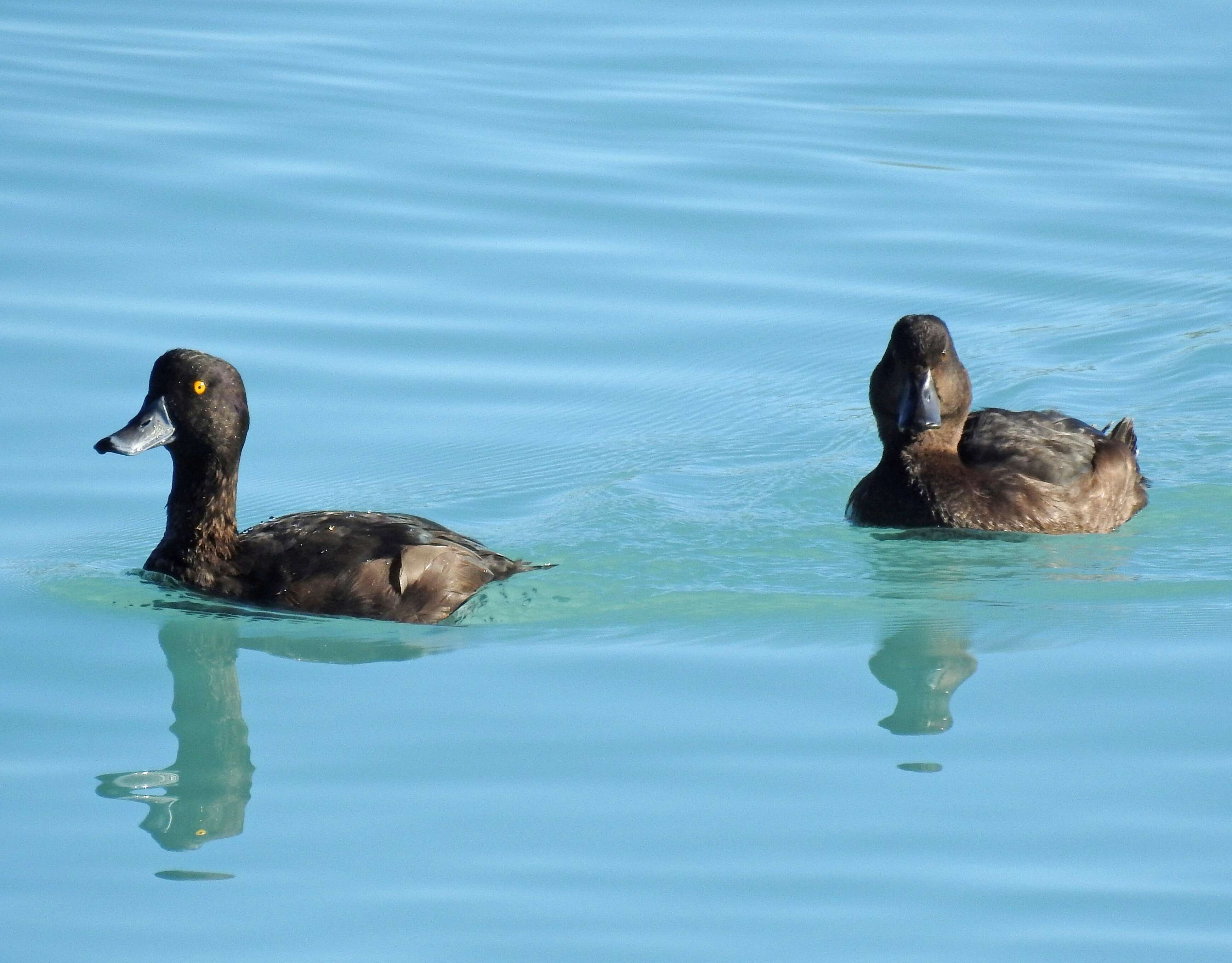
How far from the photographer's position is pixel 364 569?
789 cm

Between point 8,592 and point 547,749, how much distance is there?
10.1 ft

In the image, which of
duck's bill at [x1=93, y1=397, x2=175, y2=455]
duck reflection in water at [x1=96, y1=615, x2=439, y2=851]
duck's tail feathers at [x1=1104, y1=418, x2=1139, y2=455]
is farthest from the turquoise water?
duck's bill at [x1=93, y1=397, x2=175, y2=455]

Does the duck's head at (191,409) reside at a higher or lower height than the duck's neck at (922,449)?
lower

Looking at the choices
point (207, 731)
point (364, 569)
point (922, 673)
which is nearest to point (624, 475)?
point (364, 569)

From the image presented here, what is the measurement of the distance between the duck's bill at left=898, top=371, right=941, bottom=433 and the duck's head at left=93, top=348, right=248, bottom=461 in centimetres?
340

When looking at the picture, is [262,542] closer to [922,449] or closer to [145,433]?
[145,433]

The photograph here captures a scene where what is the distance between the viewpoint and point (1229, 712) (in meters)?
6.60

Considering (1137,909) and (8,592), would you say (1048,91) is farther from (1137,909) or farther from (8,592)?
(1137,909)

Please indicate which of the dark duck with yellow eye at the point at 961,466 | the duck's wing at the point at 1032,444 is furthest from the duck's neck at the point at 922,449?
the duck's wing at the point at 1032,444

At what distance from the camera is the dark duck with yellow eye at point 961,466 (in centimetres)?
948

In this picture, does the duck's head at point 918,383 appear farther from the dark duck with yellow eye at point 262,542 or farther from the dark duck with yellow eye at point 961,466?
the dark duck with yellow eye at point 262,542

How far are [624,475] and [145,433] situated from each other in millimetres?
2932

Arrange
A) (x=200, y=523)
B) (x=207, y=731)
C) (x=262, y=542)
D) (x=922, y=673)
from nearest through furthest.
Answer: (x=207, y=731) → (x=922, y=673) → (x=262, y=542) → (x=200, y=523)

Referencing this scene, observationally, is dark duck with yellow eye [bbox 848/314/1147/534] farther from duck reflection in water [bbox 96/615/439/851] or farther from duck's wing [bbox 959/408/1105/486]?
duck reflection in water [bbox 96/615/439/851]
